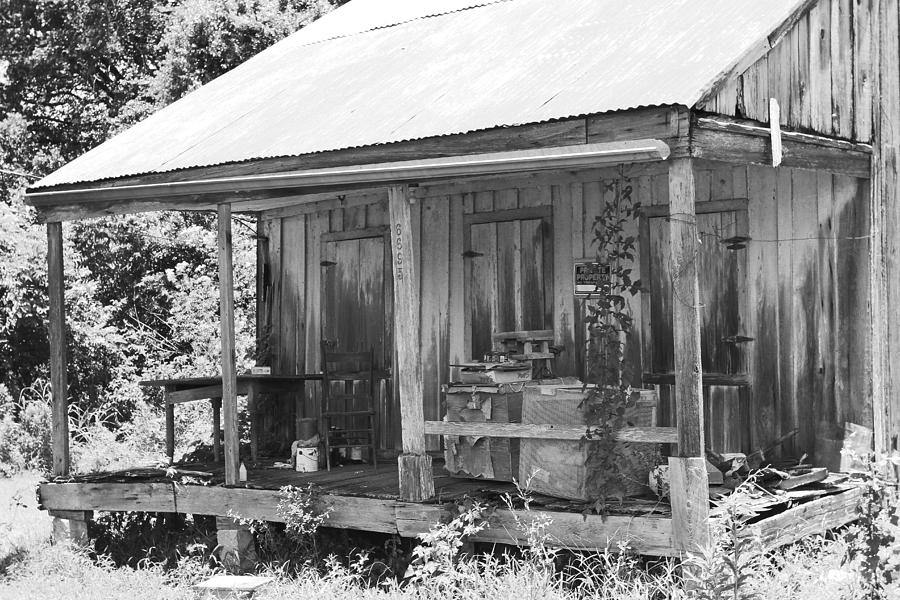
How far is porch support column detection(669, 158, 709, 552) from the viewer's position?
24.4 feet

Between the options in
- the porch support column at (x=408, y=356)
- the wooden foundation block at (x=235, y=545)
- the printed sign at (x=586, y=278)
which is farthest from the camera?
the printed sign at (x=586, y=278)

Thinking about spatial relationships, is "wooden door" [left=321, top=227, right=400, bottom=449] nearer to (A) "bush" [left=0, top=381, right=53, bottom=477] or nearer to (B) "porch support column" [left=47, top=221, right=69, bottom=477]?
(B) "porch support column" [left=47, top=221, right=69, bottom=477]

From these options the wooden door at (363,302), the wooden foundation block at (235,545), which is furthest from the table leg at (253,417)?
the wooden foundation block at (235,545)

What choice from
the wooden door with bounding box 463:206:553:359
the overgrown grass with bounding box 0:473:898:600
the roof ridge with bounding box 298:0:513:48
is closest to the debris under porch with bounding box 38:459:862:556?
the overgrown grass with bounding box 0:473:898:600

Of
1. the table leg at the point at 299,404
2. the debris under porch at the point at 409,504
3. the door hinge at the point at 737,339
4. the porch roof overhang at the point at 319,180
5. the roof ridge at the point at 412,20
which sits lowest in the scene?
the debris under porch at the point at 409,504

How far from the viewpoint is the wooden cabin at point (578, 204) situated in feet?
26.1

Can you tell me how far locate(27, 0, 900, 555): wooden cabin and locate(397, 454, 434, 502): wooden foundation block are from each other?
0.05 ft

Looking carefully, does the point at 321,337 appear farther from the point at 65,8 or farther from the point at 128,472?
the point at 65,8

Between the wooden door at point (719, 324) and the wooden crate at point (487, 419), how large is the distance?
1484 millimetres

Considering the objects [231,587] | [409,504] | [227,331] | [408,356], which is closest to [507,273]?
[408,356]

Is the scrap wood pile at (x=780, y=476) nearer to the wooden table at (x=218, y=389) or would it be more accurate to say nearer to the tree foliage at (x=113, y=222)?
the wooden table at (x=218, y=389)

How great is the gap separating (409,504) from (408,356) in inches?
43.9

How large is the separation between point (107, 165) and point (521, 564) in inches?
222

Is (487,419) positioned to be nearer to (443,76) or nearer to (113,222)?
(443,76)
